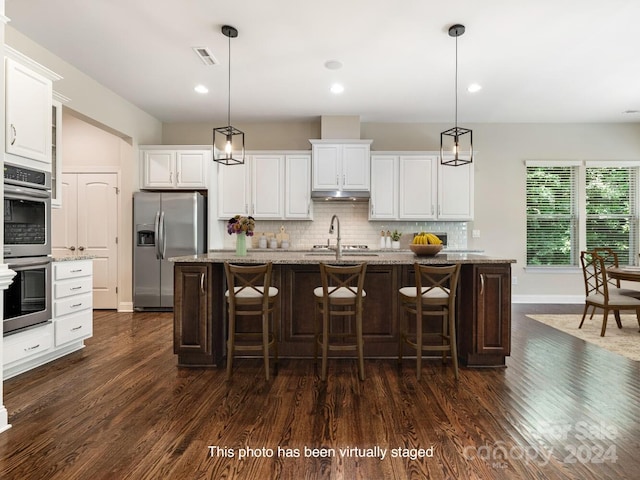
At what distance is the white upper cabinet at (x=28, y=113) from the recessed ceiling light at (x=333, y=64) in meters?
2.63

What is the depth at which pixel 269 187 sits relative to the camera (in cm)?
595

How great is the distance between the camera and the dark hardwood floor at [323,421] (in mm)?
1808

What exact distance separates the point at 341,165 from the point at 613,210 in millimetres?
4749

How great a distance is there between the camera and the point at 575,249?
20.8 feet

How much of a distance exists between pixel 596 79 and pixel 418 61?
7.68 ft

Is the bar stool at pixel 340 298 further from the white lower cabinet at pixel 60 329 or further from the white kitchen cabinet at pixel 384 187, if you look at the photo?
the white kitchen cabinet at pixel 384 187

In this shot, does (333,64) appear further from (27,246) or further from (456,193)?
(27,246)

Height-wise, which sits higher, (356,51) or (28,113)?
(356,51)

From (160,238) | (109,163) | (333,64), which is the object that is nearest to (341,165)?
(333,64)

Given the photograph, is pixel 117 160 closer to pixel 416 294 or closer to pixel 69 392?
pixel 69 392

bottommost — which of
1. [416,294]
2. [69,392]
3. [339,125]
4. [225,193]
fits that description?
[69,392]

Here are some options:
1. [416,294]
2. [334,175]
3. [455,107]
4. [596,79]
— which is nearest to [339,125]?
[334,175]

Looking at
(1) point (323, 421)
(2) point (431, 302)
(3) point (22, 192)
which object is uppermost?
(3) point (22, 192)

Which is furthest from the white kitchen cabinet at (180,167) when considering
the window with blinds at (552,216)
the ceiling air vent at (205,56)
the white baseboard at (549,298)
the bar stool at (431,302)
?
the white baseboard at (549,298)
